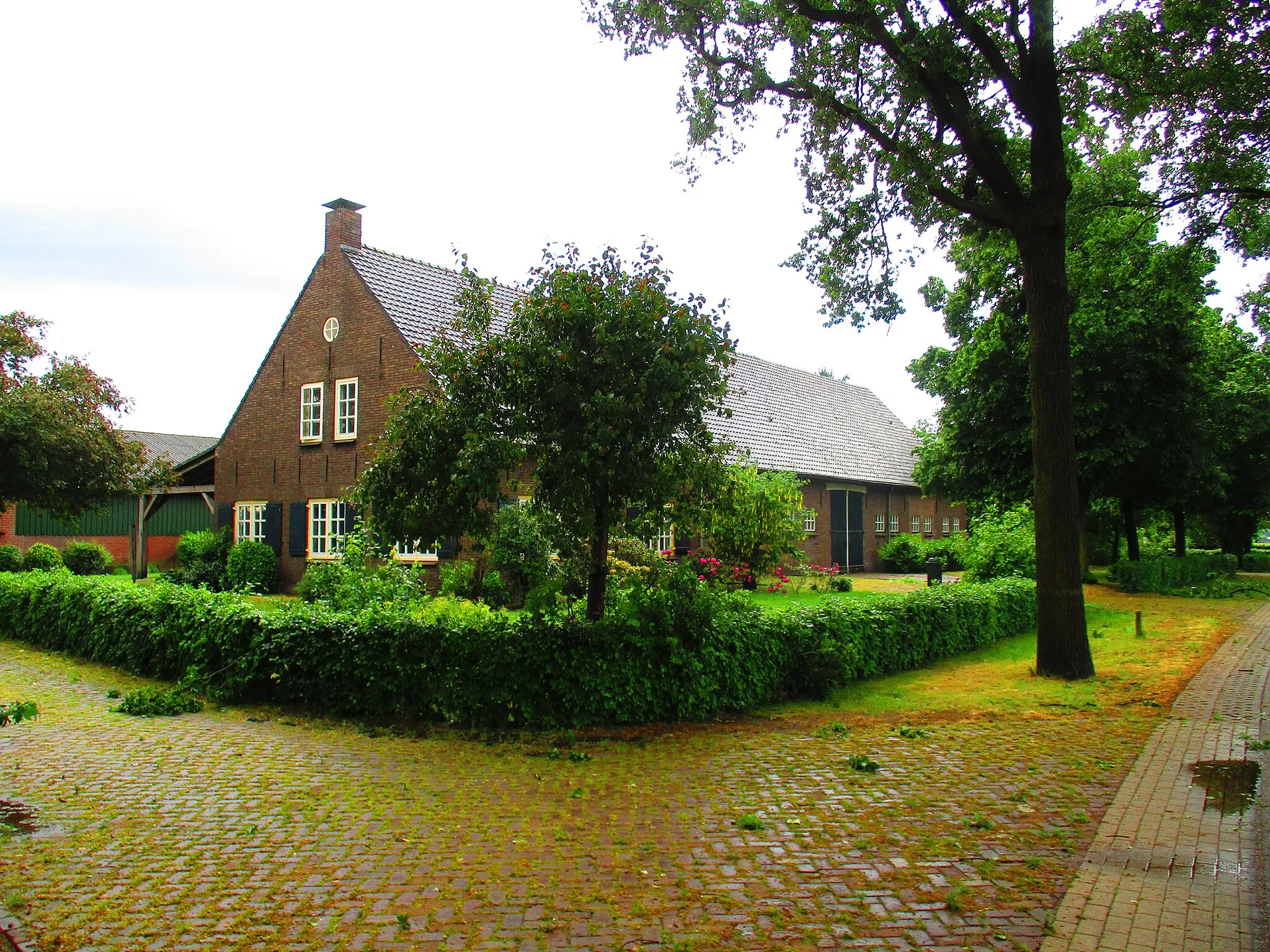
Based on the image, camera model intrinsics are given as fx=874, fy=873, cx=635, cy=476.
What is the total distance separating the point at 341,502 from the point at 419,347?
13290 mm

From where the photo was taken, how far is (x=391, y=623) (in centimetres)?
862

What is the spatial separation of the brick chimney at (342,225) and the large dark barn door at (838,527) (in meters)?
16.8

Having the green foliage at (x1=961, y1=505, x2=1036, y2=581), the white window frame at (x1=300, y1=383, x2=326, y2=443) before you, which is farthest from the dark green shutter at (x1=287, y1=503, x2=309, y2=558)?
the green foliage at (x1=961, y1=505, x2=1036, y2=581)

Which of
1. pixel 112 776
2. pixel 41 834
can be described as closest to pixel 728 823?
pixel 41 834

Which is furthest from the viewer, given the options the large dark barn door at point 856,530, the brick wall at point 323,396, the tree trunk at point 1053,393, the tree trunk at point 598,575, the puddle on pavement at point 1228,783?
the large dark barn door at point 856,530

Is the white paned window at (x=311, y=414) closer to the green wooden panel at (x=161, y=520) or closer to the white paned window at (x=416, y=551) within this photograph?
the white paned window at (x=416, y=551)

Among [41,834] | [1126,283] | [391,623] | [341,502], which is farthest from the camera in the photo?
[341,502]

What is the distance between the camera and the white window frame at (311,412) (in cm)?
2211

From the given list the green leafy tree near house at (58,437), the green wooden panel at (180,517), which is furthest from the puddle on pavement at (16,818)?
the green wooden panel at (180,517)

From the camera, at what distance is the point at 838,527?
2961cm

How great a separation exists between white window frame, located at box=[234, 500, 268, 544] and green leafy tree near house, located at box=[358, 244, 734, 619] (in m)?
15.9

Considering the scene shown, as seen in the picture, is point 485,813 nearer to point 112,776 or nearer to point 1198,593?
point 112,776

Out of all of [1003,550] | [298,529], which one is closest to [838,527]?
[1003,550]

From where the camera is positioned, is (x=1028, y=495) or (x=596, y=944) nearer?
(x=596, y=944)
